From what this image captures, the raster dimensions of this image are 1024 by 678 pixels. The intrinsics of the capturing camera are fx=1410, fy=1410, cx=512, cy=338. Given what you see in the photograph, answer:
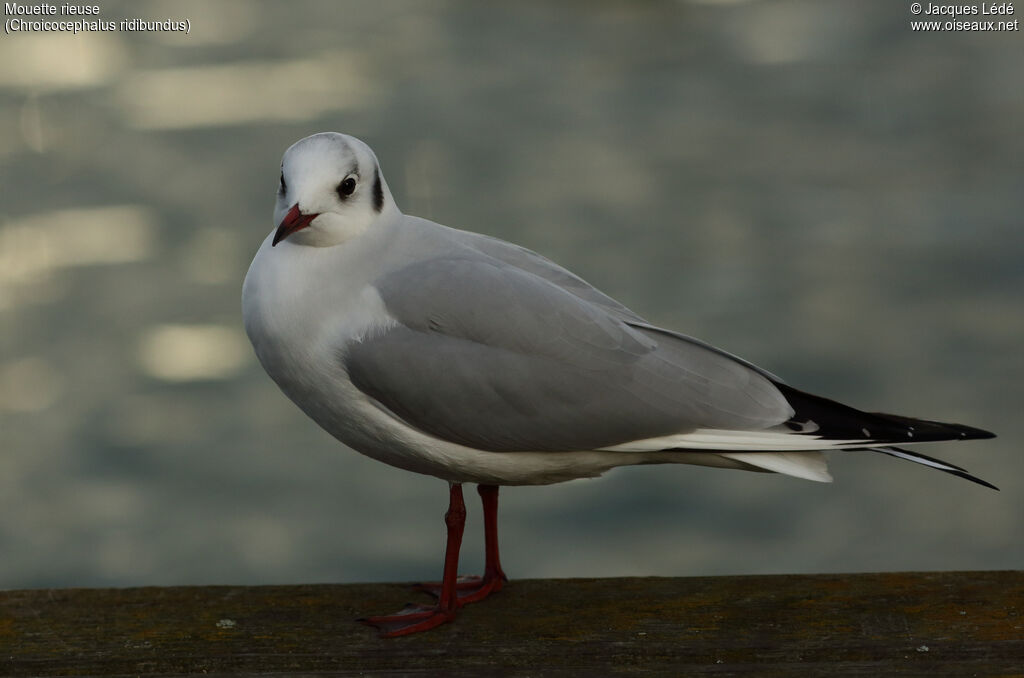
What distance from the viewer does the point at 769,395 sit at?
10.1ft

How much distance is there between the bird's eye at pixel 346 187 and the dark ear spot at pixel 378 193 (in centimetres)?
7

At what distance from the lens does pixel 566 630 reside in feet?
9.41

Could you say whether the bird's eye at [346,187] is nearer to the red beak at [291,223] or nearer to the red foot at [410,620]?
the red beak at [291,223]

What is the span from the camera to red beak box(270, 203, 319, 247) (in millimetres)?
2793

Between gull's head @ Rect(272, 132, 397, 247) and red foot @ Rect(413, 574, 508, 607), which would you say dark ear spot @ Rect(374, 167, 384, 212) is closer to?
gull's head @ Rect(272, 132, 397, 247)

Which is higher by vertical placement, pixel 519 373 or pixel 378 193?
pixel 378 193

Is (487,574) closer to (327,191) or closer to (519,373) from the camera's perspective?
(519,373)

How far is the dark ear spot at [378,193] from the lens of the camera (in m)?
3.00

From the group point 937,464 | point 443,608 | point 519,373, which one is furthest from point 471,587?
point 937,464

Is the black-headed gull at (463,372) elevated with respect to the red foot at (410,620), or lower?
elevated

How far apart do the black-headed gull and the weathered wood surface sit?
0.47 ft

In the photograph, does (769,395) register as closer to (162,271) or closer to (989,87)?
(162,271)

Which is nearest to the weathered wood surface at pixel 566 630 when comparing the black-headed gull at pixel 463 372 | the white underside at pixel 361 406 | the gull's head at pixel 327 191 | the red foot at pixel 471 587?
the red foot at pixel 471 587

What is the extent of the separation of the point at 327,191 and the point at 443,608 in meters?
0.92
